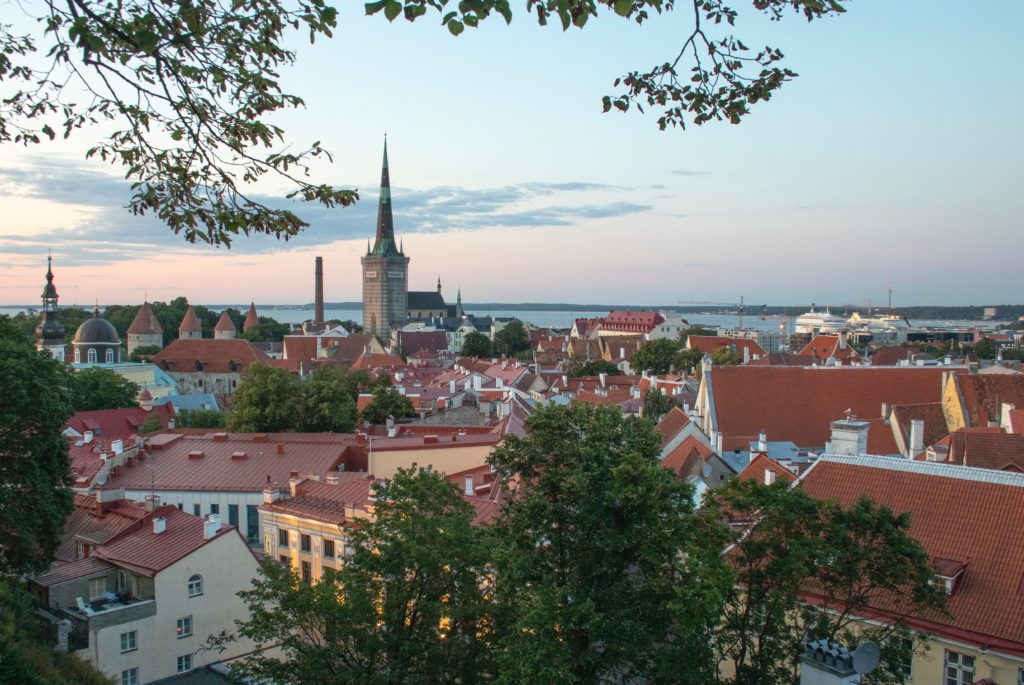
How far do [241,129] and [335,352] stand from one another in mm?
105287

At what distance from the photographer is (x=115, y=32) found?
577 cm

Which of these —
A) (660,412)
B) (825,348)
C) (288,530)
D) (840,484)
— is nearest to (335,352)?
(825,348)

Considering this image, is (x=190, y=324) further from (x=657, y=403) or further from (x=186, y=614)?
(x=186, y=614)

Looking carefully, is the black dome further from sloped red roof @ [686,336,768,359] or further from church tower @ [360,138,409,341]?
church tower @ [360,138,409,341]

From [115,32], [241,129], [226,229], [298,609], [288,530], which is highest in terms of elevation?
[115,32]

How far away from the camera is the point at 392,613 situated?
41.6ft

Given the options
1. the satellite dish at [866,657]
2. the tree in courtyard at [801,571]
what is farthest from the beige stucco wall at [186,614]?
the satellite dish at [866,657]

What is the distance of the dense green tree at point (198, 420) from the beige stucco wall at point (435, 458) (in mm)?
21611

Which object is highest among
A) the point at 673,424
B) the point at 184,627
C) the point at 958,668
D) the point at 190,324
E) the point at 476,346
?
the point at 190,324

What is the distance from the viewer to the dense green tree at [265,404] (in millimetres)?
41191

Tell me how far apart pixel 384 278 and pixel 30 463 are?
137610 mm

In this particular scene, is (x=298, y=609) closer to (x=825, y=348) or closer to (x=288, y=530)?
(x=288, y=530)

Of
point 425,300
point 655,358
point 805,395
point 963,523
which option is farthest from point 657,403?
point 425,300

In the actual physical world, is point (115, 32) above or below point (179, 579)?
above
